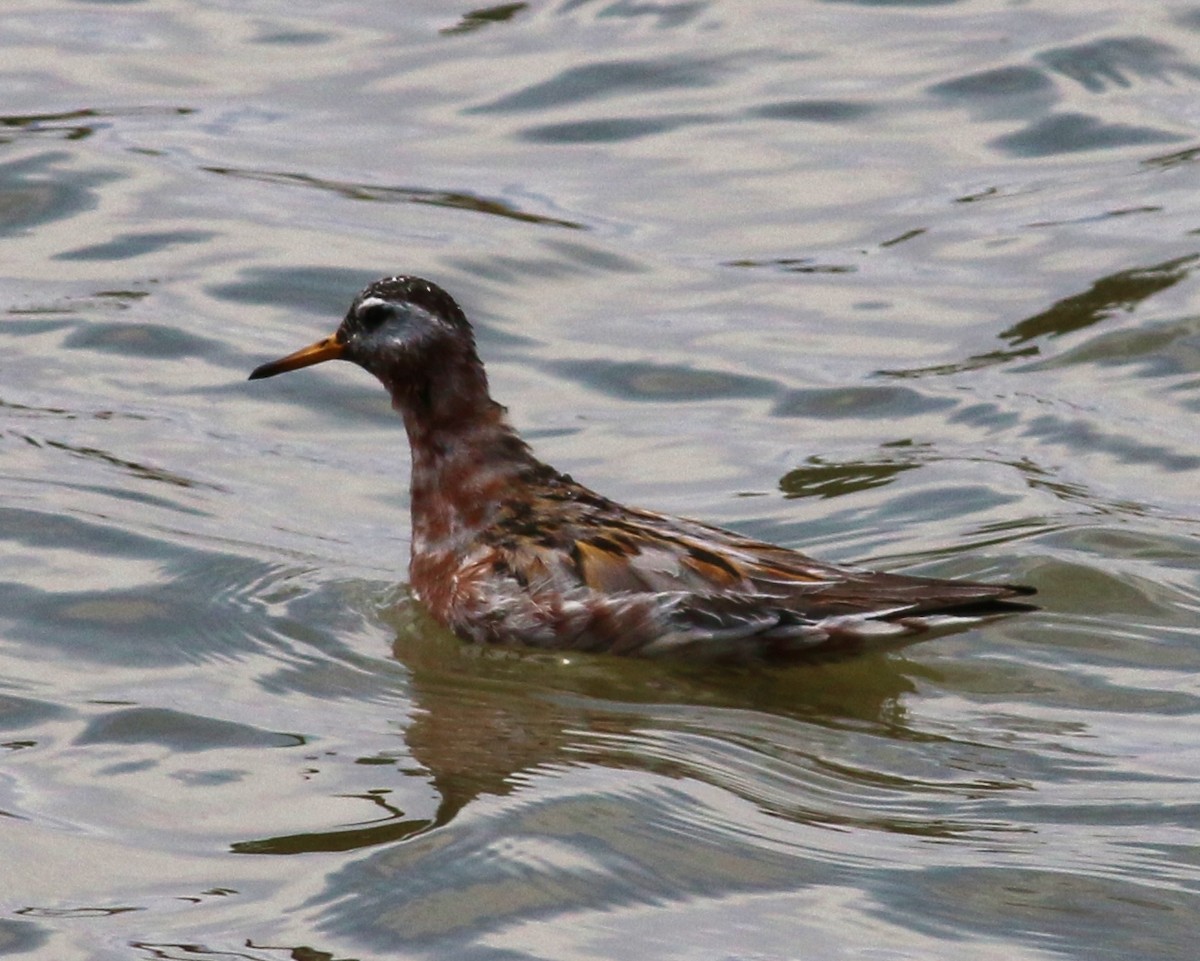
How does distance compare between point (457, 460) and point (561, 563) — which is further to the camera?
point (457, 460)

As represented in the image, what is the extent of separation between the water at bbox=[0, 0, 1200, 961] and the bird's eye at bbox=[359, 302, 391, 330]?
3.31ft

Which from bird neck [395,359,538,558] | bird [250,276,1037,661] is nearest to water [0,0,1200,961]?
bird [250,276,1037,661]

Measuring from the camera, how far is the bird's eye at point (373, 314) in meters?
9.42

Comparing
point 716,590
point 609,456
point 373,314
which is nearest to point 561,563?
point 716,590

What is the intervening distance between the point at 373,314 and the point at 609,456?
203cm

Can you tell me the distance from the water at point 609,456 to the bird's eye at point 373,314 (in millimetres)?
1009

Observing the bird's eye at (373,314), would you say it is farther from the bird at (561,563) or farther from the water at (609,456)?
the water at (609,456)

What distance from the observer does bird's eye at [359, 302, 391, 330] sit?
942cm

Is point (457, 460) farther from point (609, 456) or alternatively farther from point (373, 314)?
point (609, 456)

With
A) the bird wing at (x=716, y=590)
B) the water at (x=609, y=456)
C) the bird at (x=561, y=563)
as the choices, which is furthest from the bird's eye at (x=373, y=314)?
the bird wing at (x=716, y=590)

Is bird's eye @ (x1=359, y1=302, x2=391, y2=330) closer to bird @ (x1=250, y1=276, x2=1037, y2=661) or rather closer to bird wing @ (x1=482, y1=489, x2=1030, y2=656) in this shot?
bird @ (x1=250, y1=276, x2=1037, y2=661)

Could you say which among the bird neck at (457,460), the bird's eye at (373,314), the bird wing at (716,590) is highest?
the bird's eye at (373,314)

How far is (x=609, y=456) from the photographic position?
11.1 m

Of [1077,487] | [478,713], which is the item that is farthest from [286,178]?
[478,713]
